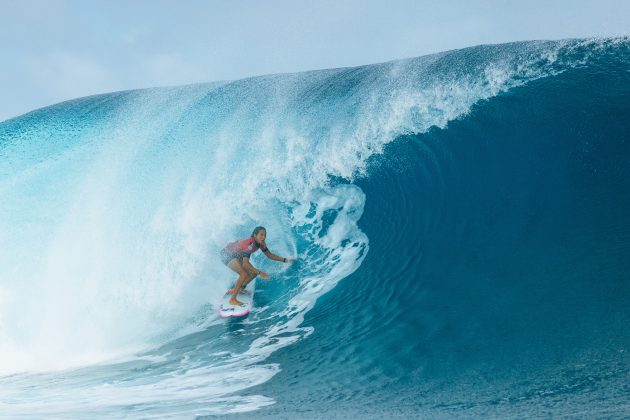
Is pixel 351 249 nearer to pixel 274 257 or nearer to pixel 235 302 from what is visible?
pixel 274 257

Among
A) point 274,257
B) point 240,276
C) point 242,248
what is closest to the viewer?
point 240,276

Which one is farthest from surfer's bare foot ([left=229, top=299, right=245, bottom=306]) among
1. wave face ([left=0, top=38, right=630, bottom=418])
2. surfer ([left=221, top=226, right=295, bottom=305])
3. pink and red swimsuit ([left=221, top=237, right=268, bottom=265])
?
pink and red swimsuit ([left=221, top=237, right=268, bottom=265])

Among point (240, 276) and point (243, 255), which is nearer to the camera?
point (240, 276)

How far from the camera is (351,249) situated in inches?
255

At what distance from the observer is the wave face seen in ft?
11.4

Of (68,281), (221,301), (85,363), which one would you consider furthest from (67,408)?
(68,281)

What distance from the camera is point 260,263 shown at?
22.4 feet

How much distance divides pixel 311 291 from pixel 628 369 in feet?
11.9

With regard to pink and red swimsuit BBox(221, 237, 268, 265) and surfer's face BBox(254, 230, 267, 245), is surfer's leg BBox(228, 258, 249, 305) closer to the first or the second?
pink and red swimsuit BBox(221, 237, 268, 265)

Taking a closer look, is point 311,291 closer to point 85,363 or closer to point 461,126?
point 85,363

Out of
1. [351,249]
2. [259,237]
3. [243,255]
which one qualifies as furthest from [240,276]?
[351,249]

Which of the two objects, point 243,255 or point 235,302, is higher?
point 243,255

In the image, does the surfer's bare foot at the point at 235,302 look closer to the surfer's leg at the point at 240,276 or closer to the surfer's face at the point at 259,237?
the surfer's leg at the point at 240,276

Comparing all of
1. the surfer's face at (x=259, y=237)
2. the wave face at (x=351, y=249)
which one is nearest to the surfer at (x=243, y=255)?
the surfer's face at (x=259, y=237)
